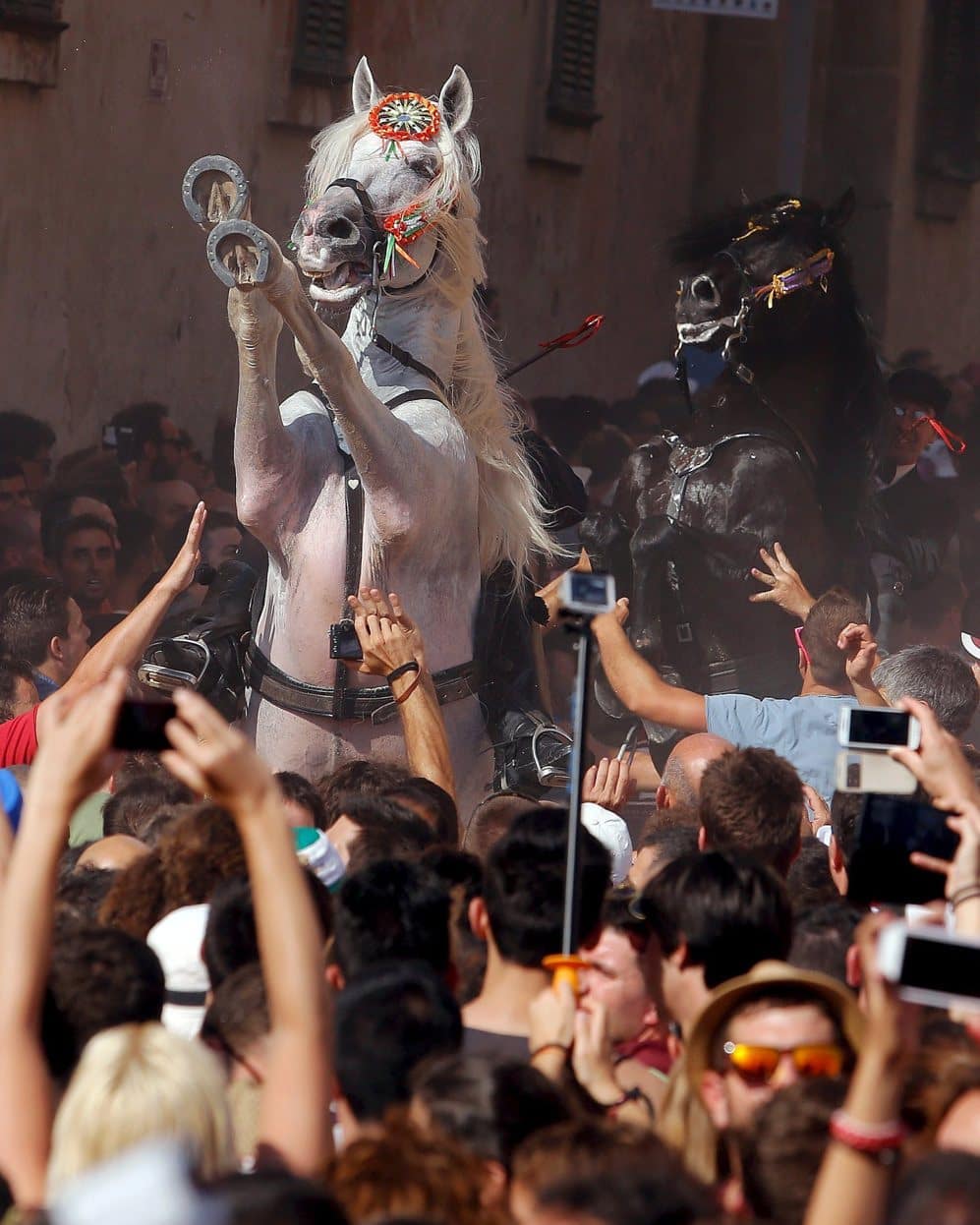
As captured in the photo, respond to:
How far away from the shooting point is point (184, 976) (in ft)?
8.50

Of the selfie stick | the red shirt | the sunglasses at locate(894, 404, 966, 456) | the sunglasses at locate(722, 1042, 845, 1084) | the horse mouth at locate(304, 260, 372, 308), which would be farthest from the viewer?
the sunglasses at locate(894, 404, 966, 456)

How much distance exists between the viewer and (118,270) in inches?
336

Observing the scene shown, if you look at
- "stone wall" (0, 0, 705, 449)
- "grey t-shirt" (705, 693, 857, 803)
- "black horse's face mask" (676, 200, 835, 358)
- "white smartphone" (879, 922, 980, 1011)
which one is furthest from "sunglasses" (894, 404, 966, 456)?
"white smartphone" (879, 922, 980, 1011)

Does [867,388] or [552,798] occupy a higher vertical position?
[867,388]

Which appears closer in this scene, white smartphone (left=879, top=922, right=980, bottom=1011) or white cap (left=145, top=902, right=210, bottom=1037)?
white smartphone (left=879, top=922, right=980, bottom=1011)

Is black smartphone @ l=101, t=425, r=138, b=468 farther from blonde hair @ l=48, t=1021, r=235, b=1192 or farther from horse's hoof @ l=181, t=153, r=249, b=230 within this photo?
blonde hair @ l=48, t=1021, r=235, b=1192

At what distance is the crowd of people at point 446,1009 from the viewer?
1.71 meters

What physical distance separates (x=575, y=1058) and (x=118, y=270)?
672 centimetres

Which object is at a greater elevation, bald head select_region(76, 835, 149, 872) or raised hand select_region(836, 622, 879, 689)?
raised hand select_region(836, 622, 879, 689)

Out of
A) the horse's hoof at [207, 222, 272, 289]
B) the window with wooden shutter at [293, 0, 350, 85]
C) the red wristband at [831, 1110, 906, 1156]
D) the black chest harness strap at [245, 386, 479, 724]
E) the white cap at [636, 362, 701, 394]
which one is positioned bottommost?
the red wristband at [831, 1110, 906, 1156]

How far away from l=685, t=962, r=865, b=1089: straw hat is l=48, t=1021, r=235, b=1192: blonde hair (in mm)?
515

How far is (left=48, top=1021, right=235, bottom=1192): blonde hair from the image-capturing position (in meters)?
1.76

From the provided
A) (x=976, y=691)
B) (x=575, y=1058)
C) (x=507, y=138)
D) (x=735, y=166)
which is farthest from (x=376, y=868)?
(x=735, y=166)

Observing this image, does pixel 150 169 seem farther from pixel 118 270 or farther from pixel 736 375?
pixel 736 375
